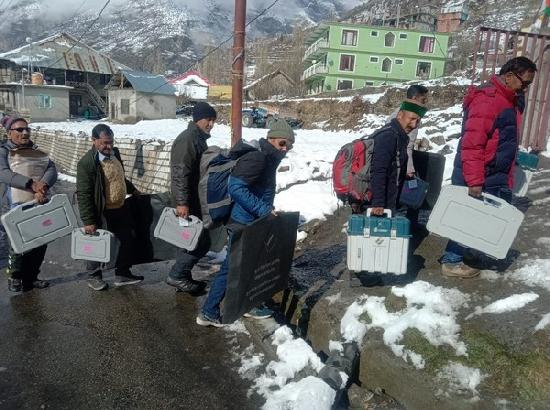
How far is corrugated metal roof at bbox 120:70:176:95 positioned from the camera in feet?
127

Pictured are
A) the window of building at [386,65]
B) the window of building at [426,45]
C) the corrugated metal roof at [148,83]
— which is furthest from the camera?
the window of building at [386,65]

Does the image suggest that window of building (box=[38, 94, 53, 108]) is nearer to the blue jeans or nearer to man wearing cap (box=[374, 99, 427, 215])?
the blue jeans

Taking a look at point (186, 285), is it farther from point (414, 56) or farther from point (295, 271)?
point (414, 56)

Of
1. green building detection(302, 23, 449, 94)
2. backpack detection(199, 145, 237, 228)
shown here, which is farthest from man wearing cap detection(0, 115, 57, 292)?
green building detection(302, 23, 449, 94)

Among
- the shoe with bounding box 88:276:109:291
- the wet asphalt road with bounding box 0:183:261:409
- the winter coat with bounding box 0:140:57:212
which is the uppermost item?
the winter coat with bounding box 0:140:57:212

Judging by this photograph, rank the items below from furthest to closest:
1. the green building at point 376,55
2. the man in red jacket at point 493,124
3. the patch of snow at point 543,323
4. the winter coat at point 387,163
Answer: the green building at point 376,55, the winter coat at point 387,163, the man in red jacket at point 493,124, the patch of snow at point 543,323

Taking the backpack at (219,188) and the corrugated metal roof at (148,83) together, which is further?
the corrugated metal roof at (148,83)

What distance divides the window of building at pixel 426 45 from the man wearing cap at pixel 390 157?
52.6 m

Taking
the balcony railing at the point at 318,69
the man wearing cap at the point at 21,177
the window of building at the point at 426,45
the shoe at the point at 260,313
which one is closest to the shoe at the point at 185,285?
Answer: the shoe at the point at 260,313

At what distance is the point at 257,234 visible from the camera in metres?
3.73

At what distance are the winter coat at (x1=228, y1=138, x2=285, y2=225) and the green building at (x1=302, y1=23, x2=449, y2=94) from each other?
49.2 metres

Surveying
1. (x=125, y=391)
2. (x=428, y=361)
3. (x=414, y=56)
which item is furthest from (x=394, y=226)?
(x=414, y=56)

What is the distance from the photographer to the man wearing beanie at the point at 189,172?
4723mm

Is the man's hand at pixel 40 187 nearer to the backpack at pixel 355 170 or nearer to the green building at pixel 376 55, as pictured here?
the backpack at pixel 355 170
